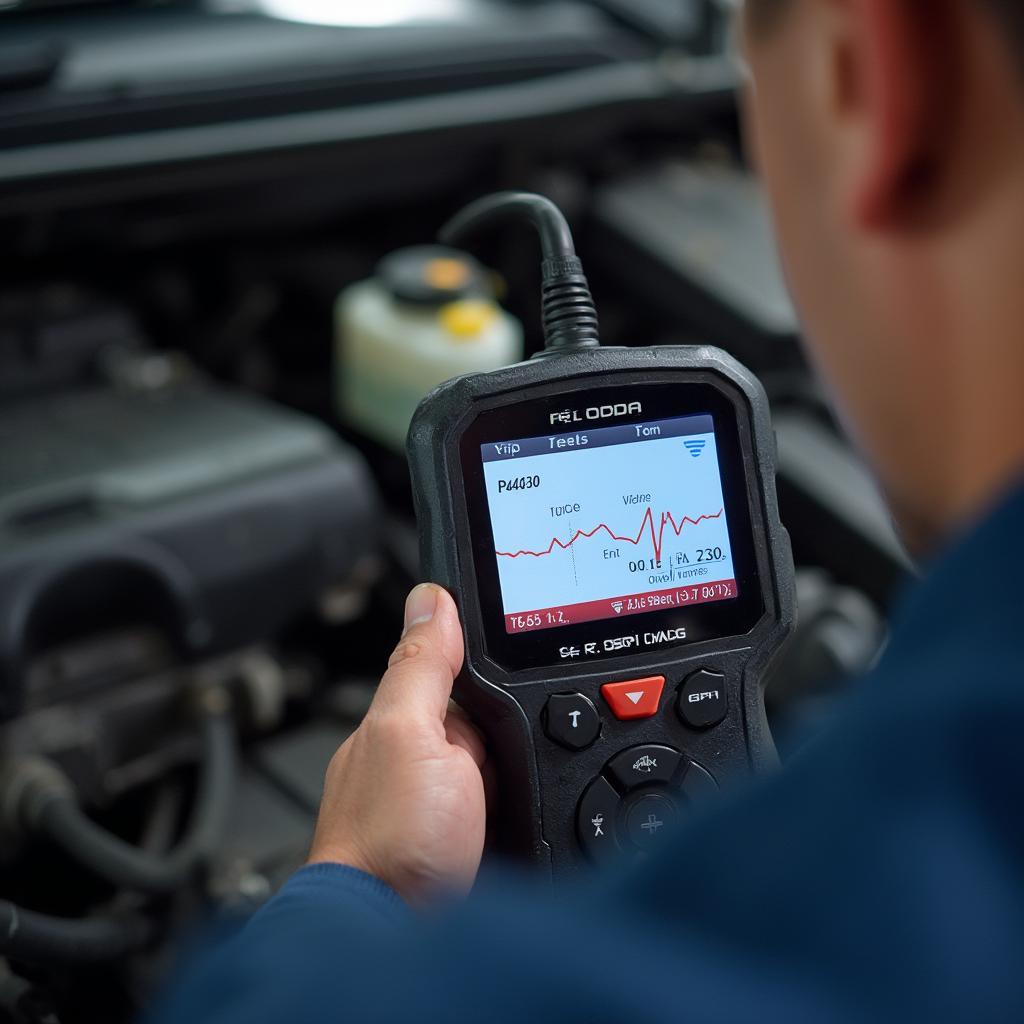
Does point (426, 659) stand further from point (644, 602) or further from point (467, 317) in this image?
point (467, 317)

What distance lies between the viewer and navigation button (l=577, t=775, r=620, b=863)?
67cm

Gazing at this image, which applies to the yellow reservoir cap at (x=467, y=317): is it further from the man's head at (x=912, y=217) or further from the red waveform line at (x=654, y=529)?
the man's head at (x=912, y=217)

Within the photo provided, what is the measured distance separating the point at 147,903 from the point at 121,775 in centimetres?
10

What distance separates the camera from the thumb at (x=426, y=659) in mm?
633

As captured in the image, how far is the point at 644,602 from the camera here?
2.35ft

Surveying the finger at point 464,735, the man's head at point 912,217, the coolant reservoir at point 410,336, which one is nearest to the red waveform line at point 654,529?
the finger at point 464,735

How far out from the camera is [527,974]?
33 centimetres

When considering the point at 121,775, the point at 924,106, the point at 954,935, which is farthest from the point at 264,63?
the point at 954,935

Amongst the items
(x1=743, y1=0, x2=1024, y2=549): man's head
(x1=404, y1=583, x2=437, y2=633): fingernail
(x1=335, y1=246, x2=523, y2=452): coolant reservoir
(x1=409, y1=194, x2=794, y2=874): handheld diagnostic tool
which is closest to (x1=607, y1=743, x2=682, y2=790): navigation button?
(x1=409, y1=194, x2=794, y2=874): handheld diagnostic tool

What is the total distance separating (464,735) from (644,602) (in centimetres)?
12

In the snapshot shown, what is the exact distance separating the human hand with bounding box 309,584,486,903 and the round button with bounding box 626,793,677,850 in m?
0.08

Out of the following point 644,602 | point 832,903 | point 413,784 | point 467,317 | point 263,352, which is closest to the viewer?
point 832,903

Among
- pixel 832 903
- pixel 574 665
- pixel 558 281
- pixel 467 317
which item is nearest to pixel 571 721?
pixel 574 665

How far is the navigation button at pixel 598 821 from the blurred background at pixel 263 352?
16 cm
